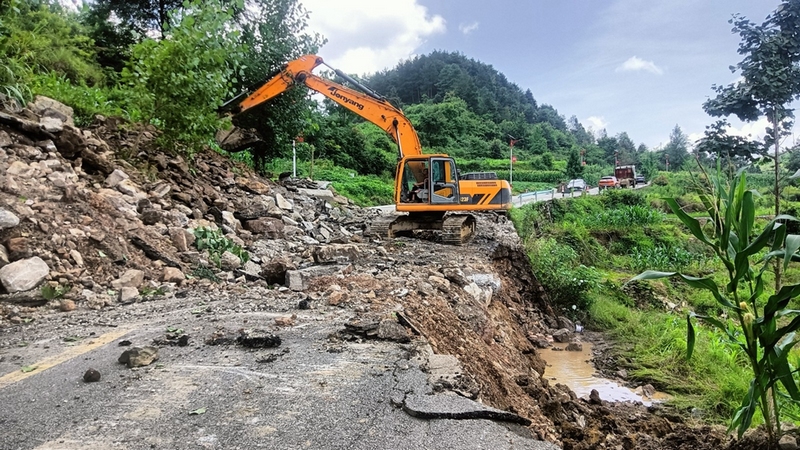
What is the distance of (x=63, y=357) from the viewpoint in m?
3.58

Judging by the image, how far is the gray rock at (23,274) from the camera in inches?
188

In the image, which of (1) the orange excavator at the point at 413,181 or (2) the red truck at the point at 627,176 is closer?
(1) the orange excavator at the point at 413,181

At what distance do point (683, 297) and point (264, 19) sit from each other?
13505 millimetres

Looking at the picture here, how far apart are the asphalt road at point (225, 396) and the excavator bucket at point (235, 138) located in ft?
30.7

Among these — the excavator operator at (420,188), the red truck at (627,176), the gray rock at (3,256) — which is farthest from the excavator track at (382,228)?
the red truck at (627,176)

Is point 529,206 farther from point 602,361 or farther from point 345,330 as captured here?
point 345,330

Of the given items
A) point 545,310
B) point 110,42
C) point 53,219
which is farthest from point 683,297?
point 110,42

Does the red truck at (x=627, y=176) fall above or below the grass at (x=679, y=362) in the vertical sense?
above

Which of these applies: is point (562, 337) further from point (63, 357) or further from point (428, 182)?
point (63, 357)

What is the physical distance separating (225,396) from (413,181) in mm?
7991

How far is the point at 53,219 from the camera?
571cm

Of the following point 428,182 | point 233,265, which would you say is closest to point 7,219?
point 233,265

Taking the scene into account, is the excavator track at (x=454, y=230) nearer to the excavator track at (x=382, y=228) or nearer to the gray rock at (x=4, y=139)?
the excavator track at (x=382, y=228)

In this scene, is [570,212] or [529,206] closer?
[529,206]
